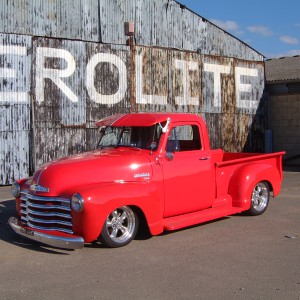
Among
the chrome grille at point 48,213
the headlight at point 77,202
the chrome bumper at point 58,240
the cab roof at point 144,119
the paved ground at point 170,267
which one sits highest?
the cab roof at point 144,119

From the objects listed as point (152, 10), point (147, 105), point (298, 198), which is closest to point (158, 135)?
point (298, 198)

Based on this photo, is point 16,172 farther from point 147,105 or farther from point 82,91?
point 147,105

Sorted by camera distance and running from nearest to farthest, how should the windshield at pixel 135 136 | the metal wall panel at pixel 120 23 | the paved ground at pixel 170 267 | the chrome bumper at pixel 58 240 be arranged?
1. the paved ground at pixel 170 267
2. the chrome bumper at pixel 58 240
3. the windshield at pixel 135 136
4. the metal wall panel at pixel 120 23

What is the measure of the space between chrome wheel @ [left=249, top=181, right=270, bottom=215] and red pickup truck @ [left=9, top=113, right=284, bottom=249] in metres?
0.04

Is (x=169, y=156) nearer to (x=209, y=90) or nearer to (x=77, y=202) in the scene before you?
(x=77, y=202)

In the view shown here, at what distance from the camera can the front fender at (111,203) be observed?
632 centimetres

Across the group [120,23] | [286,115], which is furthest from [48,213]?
[286,115]

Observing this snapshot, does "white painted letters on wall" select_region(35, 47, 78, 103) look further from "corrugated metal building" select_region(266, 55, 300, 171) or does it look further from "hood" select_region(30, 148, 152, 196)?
"corrugated metal building" select_region(266, 55, 300, 171)

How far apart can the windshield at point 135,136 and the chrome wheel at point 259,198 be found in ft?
8.09

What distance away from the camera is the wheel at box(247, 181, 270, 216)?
9.08 metres

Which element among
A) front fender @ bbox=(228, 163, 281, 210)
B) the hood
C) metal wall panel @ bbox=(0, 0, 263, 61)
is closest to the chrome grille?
the hood

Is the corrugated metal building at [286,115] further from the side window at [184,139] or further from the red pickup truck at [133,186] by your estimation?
the side window at [184,139]

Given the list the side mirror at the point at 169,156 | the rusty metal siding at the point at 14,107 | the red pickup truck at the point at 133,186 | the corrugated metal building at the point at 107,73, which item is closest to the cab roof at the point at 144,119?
the red pickup truck at the point at 133,186

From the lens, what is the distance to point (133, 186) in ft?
22.7
